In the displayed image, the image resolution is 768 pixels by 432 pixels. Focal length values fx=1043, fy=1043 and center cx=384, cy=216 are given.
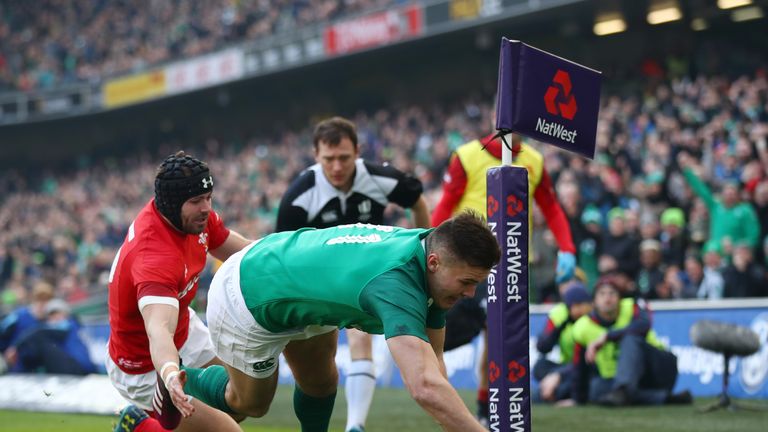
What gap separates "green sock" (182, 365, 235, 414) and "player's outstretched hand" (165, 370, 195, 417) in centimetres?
89

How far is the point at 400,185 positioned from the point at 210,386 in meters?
2.35

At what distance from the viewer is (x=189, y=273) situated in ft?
18.6

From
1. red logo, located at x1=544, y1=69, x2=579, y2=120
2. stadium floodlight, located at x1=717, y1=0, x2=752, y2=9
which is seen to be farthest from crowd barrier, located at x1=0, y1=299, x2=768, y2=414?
stadium floodlight, located at x1=717, y1=0, x2=752, y2=9

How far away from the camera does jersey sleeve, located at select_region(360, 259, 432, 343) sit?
4203mm

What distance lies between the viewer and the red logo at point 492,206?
5316mm

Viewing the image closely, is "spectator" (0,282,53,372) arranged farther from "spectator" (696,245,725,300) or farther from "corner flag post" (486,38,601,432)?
"corner flag post" (486,38,601,432)

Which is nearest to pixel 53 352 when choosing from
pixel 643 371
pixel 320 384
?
pixel 643 371

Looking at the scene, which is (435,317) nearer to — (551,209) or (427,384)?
(427,384)

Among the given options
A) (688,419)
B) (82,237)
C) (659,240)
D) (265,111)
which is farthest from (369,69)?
(688,419)

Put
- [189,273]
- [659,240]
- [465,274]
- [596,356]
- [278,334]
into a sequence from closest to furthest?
[465,274], [278,334], [189,273], [596,356], [659,240]

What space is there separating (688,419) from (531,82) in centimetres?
433

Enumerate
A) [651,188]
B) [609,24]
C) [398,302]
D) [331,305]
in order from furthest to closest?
1. [609,24]
2. [651,188]
3. [331,305]
4. [398,302]

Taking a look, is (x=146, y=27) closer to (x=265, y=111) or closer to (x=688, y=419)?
(x=265, y=111)

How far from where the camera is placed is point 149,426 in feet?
18.5
